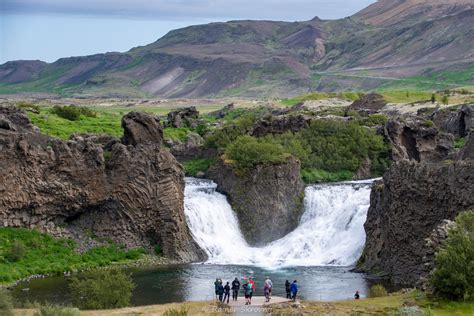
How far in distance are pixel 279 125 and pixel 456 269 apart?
7090cm

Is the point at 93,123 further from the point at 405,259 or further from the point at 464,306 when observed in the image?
the point at 464,306

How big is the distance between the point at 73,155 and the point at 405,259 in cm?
3298

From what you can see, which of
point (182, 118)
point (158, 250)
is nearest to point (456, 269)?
point (158, 250)

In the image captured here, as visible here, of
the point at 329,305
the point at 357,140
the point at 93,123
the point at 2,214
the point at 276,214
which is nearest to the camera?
the point at 329,305

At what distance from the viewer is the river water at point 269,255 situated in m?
65.6

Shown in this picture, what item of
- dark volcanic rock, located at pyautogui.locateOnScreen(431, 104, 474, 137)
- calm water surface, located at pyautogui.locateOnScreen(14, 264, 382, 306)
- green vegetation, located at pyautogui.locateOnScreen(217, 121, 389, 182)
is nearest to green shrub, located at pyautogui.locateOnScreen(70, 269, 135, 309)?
calm water surface, located at pyautogui.locateOnScreen(14, 264, 382, 306)

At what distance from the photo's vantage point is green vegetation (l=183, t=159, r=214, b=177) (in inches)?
4286

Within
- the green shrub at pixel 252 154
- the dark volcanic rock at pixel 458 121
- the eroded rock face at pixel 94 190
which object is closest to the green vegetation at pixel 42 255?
the eroded rock face at pixel 94 190

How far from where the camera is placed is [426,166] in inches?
2613

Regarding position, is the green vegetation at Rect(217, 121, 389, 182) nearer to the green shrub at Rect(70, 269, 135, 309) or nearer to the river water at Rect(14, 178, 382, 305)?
the river water at Rect(14, 178, 382, 305)

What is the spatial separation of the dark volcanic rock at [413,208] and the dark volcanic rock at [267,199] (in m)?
18.5

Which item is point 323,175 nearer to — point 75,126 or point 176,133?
point 176,133

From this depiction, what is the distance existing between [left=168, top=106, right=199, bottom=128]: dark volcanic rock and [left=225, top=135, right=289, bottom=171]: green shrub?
40231mm

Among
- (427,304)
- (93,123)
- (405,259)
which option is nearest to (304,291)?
(405,259)
